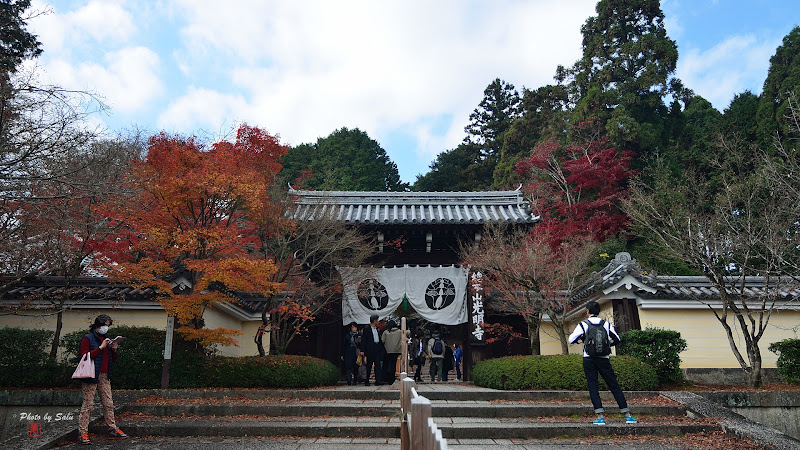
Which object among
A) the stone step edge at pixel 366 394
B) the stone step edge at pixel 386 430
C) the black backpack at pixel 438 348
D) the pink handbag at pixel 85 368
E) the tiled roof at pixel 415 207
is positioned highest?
the tiled roof at pixel 415 207

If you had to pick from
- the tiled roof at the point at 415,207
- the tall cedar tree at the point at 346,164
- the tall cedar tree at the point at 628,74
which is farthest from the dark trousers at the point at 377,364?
the tall cedar tree at the point at 346,164

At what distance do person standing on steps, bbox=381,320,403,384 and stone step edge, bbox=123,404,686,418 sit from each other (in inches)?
178

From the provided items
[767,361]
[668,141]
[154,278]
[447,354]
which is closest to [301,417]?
[154,278]

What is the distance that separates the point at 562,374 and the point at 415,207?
843 cm

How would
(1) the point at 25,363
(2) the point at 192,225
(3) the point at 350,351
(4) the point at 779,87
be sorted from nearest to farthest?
1. (1) the point at 25,363
2. (2) the point at 192,225
3. (3) the point at 350,351
4. (4) the point at 779,87

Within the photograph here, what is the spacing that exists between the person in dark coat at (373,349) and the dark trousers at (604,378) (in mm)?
6569

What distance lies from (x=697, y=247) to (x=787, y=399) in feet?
10.5

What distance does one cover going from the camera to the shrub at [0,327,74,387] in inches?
409

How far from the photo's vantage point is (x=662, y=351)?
10.8m

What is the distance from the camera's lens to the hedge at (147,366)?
10492 millimetres

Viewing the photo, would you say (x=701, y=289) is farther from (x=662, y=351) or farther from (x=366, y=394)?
(x=366, y=394)

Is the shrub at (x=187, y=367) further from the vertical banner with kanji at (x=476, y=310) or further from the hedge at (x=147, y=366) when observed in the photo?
the vertical banner with kanji at (x=476, y=310)

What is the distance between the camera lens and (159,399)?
9586mm

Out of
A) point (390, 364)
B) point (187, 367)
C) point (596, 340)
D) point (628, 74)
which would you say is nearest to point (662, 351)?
point (596, 340)
